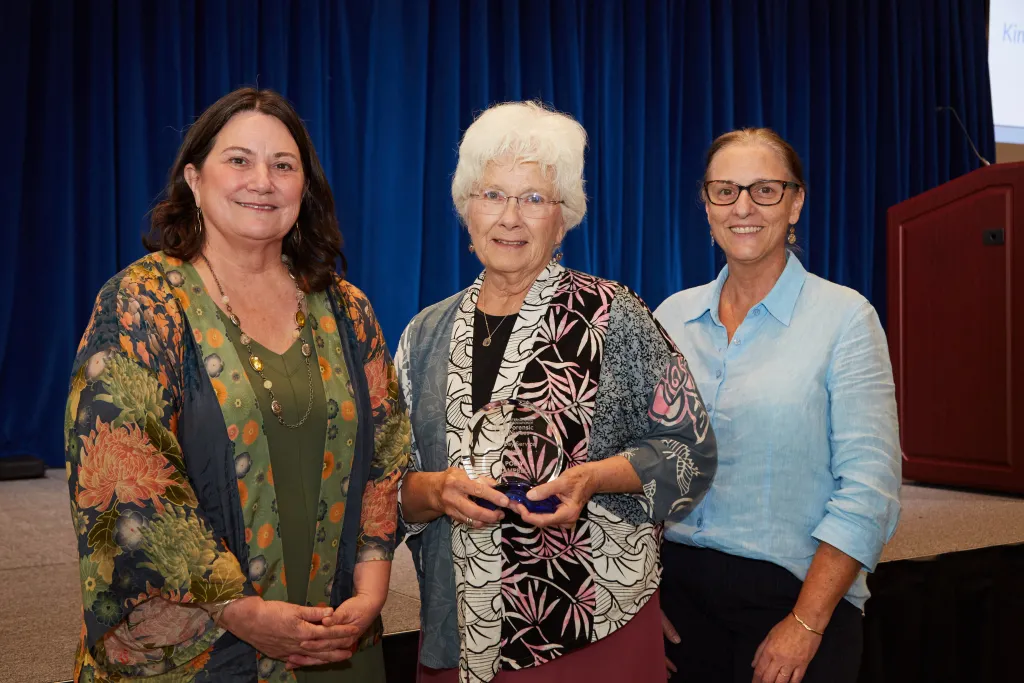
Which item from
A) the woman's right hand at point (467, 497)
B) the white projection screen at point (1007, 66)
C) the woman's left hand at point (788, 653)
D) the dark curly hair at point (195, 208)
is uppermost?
the white projection screen at point (1007, 66)

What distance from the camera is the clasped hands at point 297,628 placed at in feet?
4.55

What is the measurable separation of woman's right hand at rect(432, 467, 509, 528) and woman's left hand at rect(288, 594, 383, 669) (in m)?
0.19

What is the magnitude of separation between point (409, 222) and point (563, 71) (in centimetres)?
138

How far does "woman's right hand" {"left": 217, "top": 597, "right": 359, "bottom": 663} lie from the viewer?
1382 millimetres

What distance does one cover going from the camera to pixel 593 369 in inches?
63.2

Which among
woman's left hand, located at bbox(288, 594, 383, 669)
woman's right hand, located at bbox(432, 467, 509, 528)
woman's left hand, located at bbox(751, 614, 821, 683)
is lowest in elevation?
woman's left hand, located at bbox(751, 614, 821, 683)

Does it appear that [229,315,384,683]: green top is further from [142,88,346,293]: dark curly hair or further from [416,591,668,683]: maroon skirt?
[416,591,668,683]: maroon skirt

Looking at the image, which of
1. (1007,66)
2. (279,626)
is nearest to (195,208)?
(279,626)

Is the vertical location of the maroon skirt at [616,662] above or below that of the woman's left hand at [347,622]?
below

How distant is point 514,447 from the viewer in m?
1.51

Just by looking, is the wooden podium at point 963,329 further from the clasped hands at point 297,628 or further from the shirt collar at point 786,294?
the clasped hands at point 297,628

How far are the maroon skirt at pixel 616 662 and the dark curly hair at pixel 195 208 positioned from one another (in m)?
0.70

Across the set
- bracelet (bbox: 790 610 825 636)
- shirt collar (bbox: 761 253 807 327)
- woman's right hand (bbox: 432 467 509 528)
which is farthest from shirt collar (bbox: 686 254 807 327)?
woman's right hand (bbox: 432 467 509 528)

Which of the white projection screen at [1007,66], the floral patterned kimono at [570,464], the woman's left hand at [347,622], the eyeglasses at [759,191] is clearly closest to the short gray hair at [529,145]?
the floral patterned kimono at [570,464]
